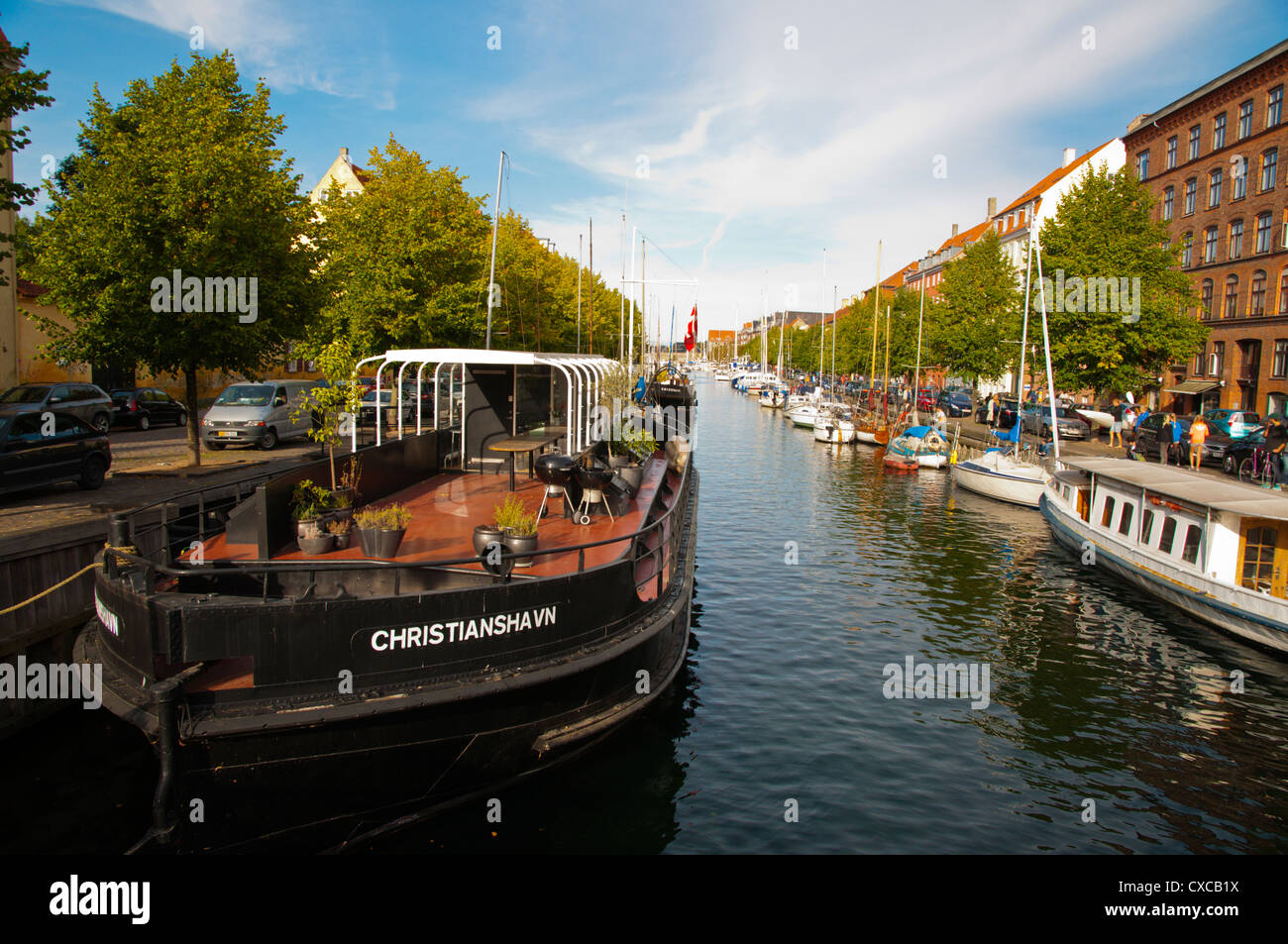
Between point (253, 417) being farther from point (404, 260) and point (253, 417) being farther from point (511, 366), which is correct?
point (511, 366)

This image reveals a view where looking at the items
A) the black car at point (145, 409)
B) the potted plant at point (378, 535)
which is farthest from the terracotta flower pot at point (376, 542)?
the black car at point (145, 409)

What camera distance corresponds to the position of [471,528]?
32.8 ft

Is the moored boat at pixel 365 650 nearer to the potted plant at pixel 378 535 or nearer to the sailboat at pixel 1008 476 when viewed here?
the potted plant at pixel 378 535

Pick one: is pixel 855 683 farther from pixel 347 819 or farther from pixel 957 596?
pixel 347 819

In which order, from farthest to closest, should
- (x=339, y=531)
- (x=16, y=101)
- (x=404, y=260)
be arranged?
(x=404, y=260) < (x=16, y=101) < (x=339, y=531)

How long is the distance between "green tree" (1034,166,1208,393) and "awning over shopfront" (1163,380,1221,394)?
9489mm

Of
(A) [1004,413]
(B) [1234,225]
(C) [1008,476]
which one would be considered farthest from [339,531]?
(B) [1234,225]

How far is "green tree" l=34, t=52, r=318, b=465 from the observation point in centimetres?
1648

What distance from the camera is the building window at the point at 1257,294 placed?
41.6m

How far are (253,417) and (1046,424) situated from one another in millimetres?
34737

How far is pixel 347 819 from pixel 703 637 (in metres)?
8.22

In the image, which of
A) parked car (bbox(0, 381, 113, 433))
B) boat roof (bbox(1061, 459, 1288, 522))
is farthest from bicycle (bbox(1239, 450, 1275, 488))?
parked car (bbox(0, 381, 113, 433))
